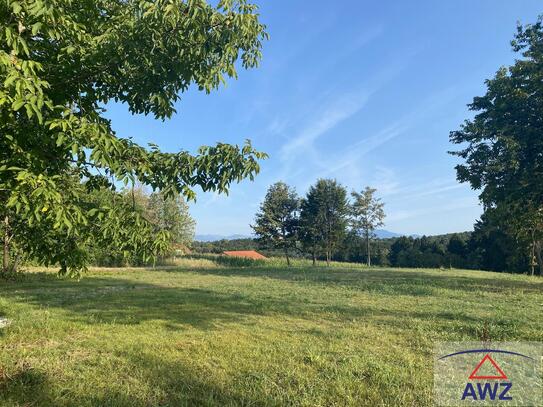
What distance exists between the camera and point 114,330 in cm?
745

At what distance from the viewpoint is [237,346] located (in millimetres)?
6246

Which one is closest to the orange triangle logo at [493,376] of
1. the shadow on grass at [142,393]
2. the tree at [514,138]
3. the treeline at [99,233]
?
the shadow on grass at [142,393]

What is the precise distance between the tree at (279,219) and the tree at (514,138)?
24688mm

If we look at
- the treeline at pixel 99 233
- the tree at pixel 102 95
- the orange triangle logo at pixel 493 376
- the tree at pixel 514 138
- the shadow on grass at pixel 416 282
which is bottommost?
the orange triangle logo at pixel 493 376

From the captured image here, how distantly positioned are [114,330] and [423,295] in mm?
10108

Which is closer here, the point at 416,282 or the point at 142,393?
the point at 142,393

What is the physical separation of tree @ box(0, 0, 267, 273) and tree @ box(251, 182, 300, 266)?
3697 centimetres

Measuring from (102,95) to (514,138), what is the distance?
55.6 feet

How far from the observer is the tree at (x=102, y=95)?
10.5 ft

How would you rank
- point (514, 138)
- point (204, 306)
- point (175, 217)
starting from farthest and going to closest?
point (175, 217) → point (514, 138) → point (204, 306)

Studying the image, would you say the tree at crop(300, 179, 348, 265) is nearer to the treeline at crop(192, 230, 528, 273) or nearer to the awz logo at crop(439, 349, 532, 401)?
the treeline at crop(192, 230, 528, 273)

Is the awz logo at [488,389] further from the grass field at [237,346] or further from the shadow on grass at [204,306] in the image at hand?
the shadow on grass at [204,306]

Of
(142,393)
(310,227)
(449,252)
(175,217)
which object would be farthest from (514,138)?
(449,252)

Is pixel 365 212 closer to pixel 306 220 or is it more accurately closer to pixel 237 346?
pixel 306 220
